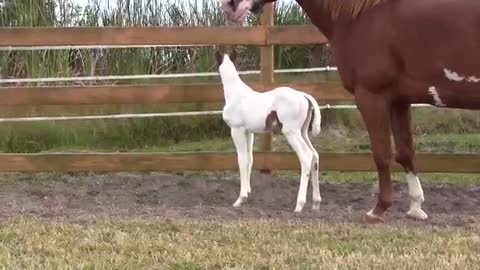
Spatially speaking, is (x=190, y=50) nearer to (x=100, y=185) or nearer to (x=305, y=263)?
(x=100, y=185)

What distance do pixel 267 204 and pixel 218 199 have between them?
0.45 meters

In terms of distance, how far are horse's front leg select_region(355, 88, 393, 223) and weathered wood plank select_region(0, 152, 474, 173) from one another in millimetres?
1320

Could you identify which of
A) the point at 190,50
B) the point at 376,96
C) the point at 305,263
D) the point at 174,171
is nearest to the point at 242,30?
the point at 174,171

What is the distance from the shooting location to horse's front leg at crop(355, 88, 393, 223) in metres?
5.64

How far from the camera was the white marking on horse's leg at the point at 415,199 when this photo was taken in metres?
6.00

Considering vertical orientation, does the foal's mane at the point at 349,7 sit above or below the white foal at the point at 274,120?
above

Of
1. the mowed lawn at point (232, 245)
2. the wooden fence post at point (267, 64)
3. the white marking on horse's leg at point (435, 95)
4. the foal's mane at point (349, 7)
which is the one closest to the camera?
the mowed lawn at point (232, 245)

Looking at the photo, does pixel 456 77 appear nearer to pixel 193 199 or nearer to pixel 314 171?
pixel 314 171

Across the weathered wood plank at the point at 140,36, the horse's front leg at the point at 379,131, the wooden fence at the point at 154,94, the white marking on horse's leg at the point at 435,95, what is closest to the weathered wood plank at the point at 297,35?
the wooden fence at the point at 154,94

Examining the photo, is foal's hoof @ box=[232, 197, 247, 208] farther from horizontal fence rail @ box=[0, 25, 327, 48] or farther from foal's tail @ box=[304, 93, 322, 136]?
horizontal fence rail @ box=[0, 25, 327, 48]

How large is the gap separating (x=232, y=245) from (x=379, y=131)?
154cm

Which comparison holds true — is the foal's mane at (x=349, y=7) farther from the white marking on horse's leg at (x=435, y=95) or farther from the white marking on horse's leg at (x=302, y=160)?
the white marking on horse's leg at (x=302, y=160)

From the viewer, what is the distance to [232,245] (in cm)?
468

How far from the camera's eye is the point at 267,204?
22.0ft
